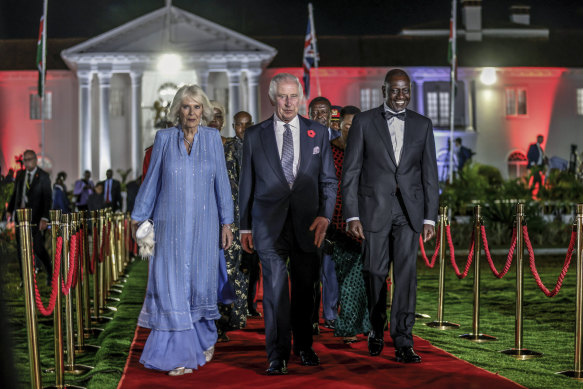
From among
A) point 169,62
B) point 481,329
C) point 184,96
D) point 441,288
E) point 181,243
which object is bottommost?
point 481,329

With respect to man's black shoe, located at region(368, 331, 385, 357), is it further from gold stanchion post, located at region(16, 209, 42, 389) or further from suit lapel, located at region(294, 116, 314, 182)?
gold stanchion post, located at region(16, 209, 42, 389)

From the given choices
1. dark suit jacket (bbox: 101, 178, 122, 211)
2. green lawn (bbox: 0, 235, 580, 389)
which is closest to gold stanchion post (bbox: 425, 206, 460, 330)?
green lawn (bbox: 0, 235, 580, 389)

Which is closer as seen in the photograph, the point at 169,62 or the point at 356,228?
the point at 356,228

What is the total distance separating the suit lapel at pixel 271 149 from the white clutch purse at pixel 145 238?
0.99 m

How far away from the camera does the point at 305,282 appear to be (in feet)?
20.1

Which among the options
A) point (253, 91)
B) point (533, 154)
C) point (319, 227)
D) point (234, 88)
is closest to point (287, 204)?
point (319, 227)

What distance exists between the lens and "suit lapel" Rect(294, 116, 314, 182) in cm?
607

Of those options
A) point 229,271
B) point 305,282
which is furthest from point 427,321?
point 305,282

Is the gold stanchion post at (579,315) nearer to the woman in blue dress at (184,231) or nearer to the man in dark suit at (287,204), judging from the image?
the man in dark suit at (287,204)

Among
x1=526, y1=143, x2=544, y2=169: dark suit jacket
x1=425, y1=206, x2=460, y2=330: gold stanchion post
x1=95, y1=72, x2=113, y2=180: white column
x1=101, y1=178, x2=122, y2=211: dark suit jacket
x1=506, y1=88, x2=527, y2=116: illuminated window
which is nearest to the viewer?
x1=425, y1=206, x2=460, y2=330: gold stanchion post

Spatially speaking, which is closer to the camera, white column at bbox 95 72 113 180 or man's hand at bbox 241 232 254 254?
man's hand at bbox 241 232 254 254

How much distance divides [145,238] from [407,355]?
2.14m

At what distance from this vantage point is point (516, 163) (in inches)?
2103

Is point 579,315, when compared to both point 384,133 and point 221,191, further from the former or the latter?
point 221,191
